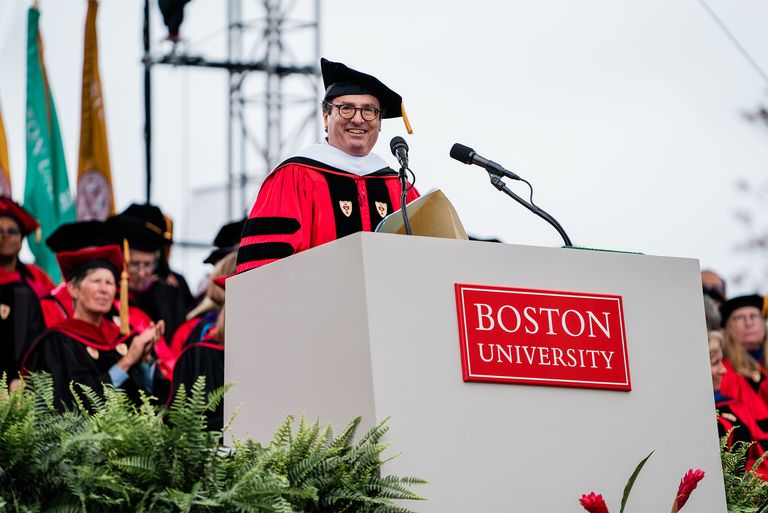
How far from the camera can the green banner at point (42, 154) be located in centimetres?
1083

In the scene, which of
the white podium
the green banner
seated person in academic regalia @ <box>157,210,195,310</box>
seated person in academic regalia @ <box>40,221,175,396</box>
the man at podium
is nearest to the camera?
the white podium

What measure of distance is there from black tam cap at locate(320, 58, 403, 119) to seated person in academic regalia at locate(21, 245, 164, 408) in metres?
2.51

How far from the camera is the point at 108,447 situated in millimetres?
2734

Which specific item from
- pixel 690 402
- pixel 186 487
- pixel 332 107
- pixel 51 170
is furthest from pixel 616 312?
pixel 51 170

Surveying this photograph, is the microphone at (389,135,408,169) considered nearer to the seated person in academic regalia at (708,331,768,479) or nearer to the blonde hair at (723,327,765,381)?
the seated person in academic regalia at (708,331,768,479)

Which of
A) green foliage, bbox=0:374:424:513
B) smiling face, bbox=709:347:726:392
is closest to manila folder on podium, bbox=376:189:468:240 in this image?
green foliage, bbox=0:374:424:513

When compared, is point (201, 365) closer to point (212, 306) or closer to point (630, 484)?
point (212, 306)

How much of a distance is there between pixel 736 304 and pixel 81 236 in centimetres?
404

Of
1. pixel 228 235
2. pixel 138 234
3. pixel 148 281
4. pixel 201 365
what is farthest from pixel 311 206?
pixel 148 281

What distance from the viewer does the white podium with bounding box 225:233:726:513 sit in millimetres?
3002

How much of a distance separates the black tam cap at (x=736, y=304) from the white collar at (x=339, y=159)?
421 centimetres

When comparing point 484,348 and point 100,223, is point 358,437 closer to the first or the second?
point 484,348

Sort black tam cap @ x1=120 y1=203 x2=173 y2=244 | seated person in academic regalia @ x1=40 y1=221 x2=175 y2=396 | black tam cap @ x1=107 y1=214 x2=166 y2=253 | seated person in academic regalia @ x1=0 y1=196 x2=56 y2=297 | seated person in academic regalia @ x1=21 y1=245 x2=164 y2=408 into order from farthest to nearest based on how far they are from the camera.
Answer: black tam cap @ x1=120 y1=203 x2=173 y2=244, black tam cap @ x1=107 y1=214 x2=166 y2=253, seated person in academic regalia @ x1=0 y1=196 x2=56 y2=297, seated person in academic regalia @ x1=40 y1=221 x2=175 y2=396, seated person in academic regalia @ x1=21 y1=245 x2=164 y2=408

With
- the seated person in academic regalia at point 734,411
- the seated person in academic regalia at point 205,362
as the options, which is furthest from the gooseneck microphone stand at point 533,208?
the seated person in academic regalia at point 734,411
